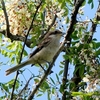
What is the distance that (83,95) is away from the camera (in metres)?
3.78

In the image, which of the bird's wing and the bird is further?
the bird's wing

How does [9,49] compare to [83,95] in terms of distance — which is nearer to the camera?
[83,95]

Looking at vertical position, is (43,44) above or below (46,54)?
above

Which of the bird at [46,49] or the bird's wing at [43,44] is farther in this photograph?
the bird's wing at [43,44]

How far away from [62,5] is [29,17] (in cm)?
65

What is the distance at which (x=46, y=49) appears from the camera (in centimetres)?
555

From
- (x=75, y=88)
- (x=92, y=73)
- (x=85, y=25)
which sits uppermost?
(x=85, y=25)

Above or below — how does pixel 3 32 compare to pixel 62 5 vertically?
below

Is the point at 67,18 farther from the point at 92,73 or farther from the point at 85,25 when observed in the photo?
the point at 92,73

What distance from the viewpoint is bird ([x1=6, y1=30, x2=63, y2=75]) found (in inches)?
214

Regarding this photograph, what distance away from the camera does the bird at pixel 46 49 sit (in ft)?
17.8

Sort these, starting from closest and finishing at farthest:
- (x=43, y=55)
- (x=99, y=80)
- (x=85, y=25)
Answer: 1. (x=99, y=80)
2. (x=85, y=25)
3. (x=43, y=55)

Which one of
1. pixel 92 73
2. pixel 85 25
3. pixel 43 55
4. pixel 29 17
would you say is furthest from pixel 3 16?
pixel 92 73

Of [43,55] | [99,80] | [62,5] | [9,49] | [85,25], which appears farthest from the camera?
[9,49]
